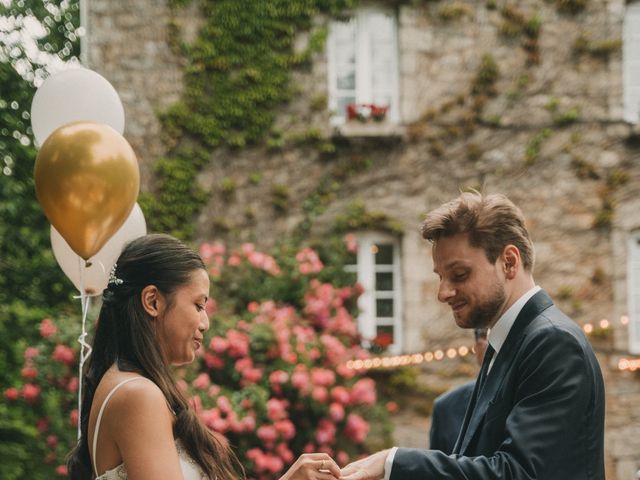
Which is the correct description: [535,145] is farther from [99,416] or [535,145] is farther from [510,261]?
[99,416]

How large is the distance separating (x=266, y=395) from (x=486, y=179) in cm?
367

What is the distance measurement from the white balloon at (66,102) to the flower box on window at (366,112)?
4996mm

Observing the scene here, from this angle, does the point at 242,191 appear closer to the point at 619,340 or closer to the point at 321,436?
the point at 321,436

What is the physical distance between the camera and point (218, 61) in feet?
29.3

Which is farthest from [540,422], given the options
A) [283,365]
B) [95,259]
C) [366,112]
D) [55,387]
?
[366,112]

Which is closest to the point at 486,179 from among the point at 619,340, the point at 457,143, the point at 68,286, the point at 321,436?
the point at 457,143

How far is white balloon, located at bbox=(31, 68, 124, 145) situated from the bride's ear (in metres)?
1.96

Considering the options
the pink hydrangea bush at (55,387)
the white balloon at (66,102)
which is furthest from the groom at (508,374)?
the pink hydrangea bush at (55,387)

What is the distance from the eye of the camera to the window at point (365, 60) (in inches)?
368

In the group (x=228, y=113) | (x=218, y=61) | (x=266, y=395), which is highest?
(x=218, y=61)

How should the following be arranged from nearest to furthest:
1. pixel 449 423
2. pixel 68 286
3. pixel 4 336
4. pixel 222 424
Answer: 1. pixel 449 423
2. pixel 222 424
3. pixel 4 336
4. pixel 68 286

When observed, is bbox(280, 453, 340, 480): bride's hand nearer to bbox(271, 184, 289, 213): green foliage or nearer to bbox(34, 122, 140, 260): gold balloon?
bbox(34, 122, 140, 260): gold balloon

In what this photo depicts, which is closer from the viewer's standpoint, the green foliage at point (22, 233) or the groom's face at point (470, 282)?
the groom's face at point (470, 282)

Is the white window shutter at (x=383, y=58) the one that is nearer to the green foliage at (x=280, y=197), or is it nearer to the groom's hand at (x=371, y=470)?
the green foliage at (x=280, y=197)
